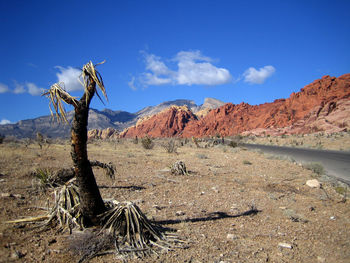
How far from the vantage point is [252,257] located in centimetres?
372

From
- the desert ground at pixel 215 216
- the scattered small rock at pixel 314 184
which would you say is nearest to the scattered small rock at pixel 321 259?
the desert ground at pixel 215 216

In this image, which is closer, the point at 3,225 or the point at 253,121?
the point at 3,225

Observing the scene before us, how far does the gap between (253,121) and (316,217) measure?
75488 millimetres

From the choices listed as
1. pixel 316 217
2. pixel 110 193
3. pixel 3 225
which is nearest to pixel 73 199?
pixel 3 225

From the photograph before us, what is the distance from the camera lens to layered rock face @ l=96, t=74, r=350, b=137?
50.7 metres

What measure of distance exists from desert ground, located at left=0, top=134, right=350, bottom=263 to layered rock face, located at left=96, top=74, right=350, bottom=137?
41110 mm

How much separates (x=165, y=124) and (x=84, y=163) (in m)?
96.1

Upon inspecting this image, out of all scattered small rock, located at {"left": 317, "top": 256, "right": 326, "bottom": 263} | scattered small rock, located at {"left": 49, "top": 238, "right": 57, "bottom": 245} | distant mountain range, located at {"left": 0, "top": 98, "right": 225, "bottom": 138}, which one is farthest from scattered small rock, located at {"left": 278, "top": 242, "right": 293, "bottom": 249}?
distant mountain range, located at {"left": 0, "top": 98, "right": 225, "bottom": 138}

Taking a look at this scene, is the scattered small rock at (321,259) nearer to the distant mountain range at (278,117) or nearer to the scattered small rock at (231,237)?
the scattered small rock at (231,237)

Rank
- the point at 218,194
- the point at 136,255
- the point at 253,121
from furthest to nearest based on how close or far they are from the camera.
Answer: the point at 253,121, the point at 218,194, the point at 136,255

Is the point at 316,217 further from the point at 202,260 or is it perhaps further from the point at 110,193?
the point at 110,193

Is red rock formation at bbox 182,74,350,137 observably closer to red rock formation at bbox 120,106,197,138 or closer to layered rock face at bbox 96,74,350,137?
layered rock face at bbox 96,74,350,137

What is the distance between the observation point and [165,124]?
3935 inches

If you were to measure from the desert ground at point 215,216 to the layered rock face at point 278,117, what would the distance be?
41110mm
